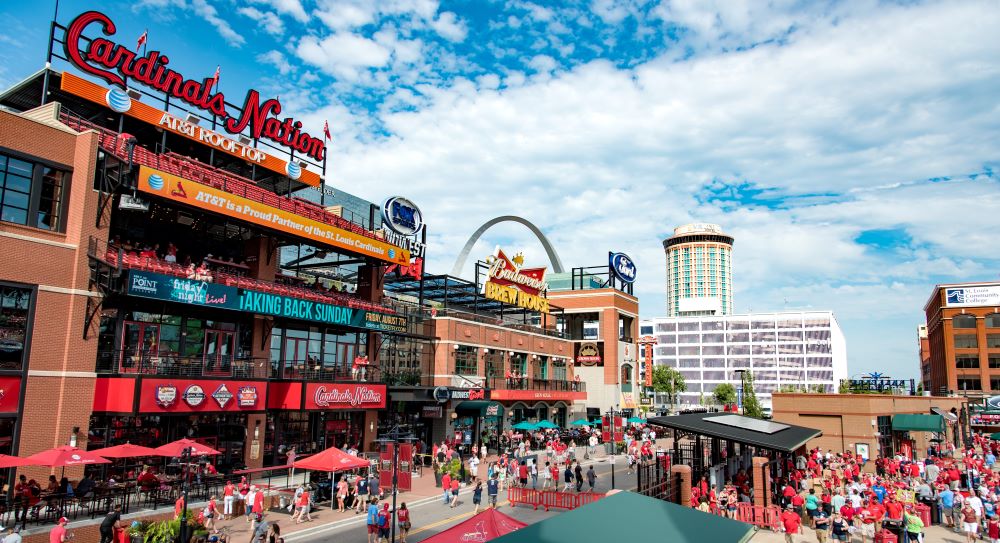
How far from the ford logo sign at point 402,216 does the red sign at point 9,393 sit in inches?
952

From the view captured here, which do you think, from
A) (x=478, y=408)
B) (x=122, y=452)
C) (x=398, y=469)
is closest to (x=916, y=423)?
(x=478, y=408)

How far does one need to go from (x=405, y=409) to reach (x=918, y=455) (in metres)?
38.6

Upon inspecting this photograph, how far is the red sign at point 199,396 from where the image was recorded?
28.7 meters

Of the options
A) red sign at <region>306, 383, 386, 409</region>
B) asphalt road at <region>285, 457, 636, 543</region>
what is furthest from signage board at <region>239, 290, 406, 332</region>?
asphalt road at <region>285, 457, 636, 543</region>

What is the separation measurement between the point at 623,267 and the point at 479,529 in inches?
2687

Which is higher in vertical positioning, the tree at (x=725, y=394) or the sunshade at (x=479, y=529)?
the sunshade at (x=479, y=529)

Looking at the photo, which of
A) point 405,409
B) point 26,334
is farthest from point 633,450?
point 26,334

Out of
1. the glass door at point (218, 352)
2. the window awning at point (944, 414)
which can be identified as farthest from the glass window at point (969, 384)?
the glass door at point (218, 352)

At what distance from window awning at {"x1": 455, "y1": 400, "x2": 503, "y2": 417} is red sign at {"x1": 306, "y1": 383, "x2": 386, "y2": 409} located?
9230 mm

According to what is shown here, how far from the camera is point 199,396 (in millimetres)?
30406

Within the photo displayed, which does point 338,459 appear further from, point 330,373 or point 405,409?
point 405,409

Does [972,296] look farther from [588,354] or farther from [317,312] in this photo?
[317,312]

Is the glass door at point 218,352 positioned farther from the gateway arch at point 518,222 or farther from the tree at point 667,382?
the tree at point 667,382

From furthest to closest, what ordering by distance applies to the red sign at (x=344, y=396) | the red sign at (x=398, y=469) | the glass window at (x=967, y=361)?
the glass window at (x=967, y=361) → the red sign at (x=344, y=396) → the red sign at (x=398, y=469)
